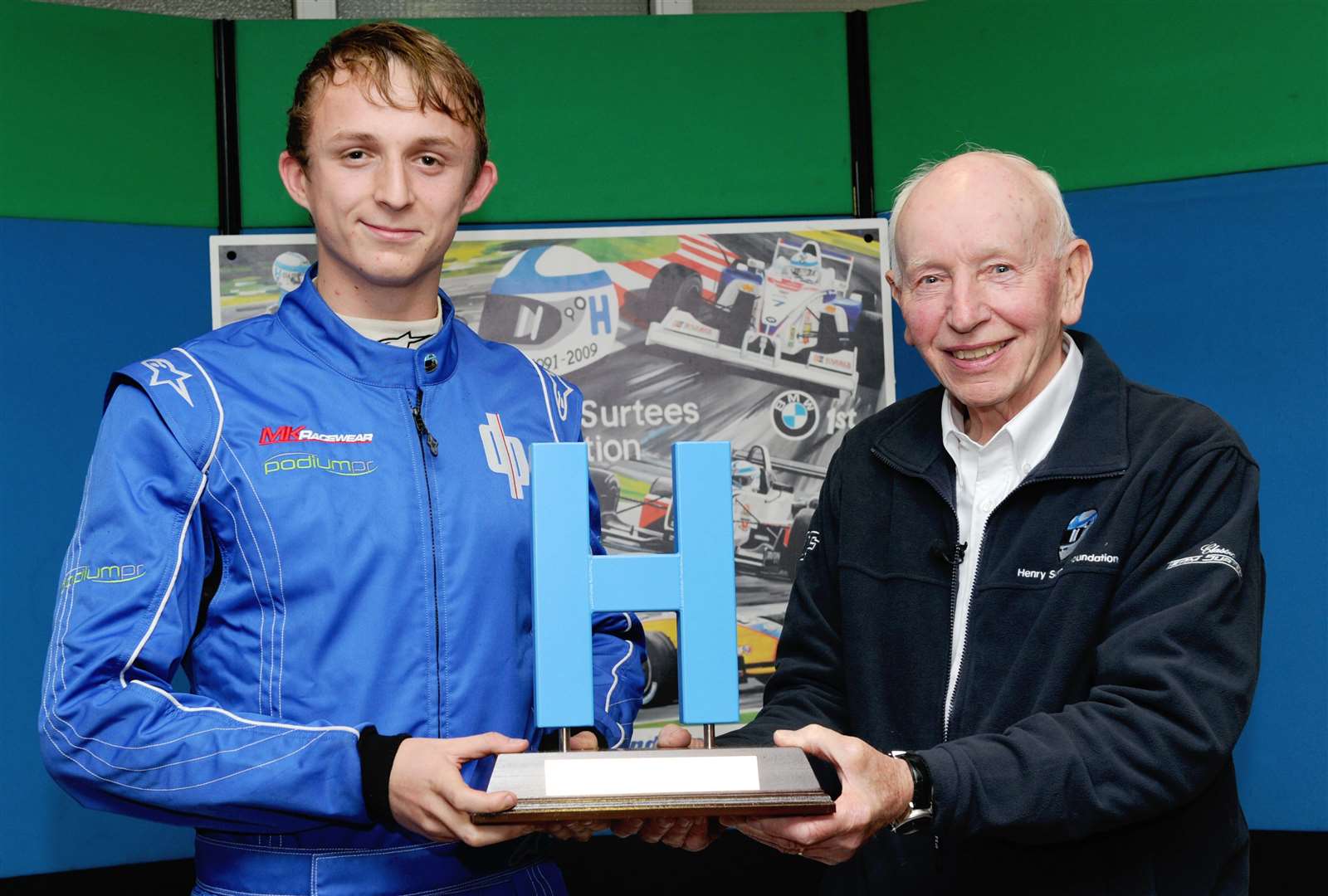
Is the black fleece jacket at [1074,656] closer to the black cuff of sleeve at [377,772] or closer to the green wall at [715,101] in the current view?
the black cuff of sleeve at [377,772]

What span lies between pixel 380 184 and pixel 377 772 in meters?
0.74

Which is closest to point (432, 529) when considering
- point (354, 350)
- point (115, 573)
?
point (354, 350)

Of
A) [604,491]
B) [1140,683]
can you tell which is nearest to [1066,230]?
[1140,683]

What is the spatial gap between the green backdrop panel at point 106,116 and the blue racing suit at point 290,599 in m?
1.19

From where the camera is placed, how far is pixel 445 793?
136cm

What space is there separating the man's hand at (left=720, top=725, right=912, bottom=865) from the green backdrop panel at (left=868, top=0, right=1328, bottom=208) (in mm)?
1714

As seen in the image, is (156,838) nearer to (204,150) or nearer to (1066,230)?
(204,150)

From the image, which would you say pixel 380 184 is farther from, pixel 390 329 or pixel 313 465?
pixel 313 465

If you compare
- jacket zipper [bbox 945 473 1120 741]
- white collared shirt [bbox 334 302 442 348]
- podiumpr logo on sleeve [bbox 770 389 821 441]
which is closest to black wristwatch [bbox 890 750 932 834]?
jacket zipper [bbox 945 473 1120 741]

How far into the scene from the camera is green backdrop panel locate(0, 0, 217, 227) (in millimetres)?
2635

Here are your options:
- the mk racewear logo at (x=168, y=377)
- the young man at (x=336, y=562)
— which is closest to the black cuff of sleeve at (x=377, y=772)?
the young man at (x=336, y=562)

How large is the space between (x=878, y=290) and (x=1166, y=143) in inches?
26.0

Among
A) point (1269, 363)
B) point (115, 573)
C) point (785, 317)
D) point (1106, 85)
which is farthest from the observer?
point (785, 317)

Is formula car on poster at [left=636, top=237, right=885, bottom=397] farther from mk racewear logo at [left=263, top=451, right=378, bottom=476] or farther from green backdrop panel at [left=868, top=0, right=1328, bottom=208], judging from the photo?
mk racewear logo at [left=263, top=451, right=378, bottom=476]
